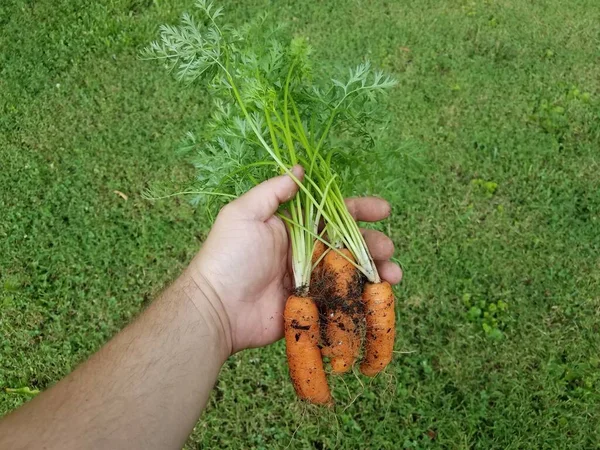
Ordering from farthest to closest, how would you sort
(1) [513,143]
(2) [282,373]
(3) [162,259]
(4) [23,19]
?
(4) [23,19] → (1) [513,143] → (3) [162,259] → (2) [282,373]

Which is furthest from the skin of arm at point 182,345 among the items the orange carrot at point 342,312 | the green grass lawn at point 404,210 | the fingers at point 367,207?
the green grass lawn at point 404,210

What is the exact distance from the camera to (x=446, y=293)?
3.89 meters

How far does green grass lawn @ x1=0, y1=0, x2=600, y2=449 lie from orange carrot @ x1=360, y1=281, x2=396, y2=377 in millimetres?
428

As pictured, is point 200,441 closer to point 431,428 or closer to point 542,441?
point 431,428

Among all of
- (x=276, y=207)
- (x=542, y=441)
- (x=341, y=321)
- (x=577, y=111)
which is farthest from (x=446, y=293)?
(x=577, y=111)

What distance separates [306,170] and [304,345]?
914 millimetres

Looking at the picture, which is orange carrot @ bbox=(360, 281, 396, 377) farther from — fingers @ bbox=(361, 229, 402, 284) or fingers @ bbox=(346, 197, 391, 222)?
fingers @ bbox=(346, 197, 391, 222)

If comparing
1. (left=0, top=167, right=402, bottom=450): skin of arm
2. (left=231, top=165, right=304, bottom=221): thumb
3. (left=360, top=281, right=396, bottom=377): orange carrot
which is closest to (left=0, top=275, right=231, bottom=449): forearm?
(left=0, top=167, right=402, bottom=450): skin of arm

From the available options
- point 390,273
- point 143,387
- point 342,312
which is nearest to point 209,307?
point 143,387

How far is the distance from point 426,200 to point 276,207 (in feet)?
6.06

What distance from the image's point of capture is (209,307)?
8.62ft

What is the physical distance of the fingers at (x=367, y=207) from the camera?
3232mm

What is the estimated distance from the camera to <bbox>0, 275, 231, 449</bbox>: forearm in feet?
6.62

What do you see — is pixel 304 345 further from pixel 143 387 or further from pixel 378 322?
pixel 143 387
